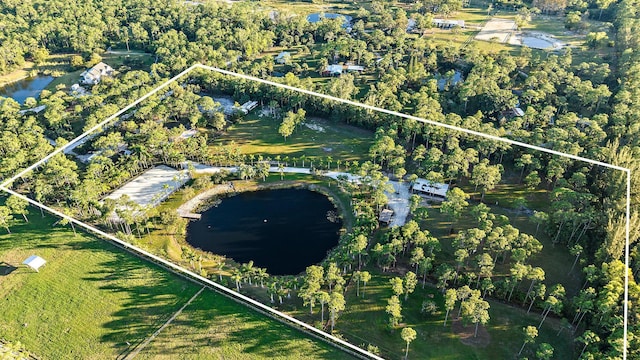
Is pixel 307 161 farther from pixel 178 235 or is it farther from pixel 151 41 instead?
pixel 151 41

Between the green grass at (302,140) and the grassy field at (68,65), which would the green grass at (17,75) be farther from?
the green grass at (302,140)

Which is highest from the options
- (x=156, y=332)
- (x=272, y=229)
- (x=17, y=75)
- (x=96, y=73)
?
(x=96, y=73)

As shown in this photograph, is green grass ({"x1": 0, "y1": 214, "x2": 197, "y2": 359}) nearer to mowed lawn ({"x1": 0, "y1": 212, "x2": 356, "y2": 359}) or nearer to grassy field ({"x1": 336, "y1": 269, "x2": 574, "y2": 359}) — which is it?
mowed lawn ({"x1": 0, "y1": 212, "x2": 356, "y2": 359})

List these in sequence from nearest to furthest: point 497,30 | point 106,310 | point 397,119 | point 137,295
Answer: point 106,310
point 137,295
point 397,119
point 497,30

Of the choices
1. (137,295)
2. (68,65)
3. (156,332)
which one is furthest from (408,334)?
(68,65)

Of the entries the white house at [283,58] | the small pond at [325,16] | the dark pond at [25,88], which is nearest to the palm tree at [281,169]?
the white house at [283,58]

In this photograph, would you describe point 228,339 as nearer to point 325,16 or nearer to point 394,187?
point 394,187

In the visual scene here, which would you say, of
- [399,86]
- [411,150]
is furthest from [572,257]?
[399,86]
